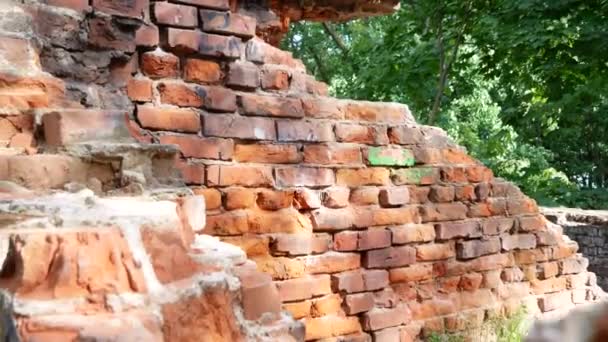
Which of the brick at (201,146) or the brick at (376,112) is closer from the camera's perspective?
the brick at (201,146)

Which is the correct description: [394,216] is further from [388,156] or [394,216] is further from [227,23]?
[227,23]

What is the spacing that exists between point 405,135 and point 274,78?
75cm

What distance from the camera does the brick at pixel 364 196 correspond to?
2.82 meters

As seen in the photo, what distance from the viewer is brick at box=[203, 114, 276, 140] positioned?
2.46 meters

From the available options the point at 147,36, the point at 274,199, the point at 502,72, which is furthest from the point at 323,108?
the point at 502,72

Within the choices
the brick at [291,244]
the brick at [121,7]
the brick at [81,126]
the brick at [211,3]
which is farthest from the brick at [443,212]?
the brick at [81,126]

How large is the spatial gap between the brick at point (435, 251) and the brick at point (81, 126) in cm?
175

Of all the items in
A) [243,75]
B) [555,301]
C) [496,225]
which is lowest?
[555,301]

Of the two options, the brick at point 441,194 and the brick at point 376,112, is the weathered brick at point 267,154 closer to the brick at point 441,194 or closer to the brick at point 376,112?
the brick at point 376,112

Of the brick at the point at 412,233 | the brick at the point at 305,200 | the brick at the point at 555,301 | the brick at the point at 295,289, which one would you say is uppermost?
the brick at the point at 305,200

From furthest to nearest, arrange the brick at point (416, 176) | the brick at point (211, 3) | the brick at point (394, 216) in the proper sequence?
the brick at point (416, 176), the brick at point (394, 216), the brick at point (211, 3)

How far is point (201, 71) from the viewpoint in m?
2.48

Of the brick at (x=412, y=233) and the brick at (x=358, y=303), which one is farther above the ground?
the brick at (x=412, y=233)

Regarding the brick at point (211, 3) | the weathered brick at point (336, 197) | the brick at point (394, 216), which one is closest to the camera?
the brick at point (211, 3)
